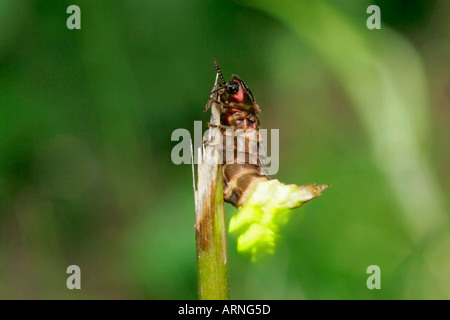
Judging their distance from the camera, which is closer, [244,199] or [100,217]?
[244,199]

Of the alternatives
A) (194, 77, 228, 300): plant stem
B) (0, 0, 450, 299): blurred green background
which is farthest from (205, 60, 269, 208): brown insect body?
(0, 0, 450, 299): blurred green background

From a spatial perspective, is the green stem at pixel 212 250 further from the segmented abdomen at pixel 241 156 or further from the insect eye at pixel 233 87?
the insect eye at pixel 233 87

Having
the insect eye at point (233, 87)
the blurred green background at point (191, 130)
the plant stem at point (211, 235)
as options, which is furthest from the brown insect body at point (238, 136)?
the blurred green background at point (191, 130)

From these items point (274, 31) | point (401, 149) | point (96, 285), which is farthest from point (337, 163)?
point (96, 285)

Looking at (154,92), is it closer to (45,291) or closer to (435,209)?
(45,291)

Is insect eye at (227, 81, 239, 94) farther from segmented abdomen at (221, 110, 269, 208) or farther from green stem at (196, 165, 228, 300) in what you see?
green stem at (196, 165, 228, 300)
